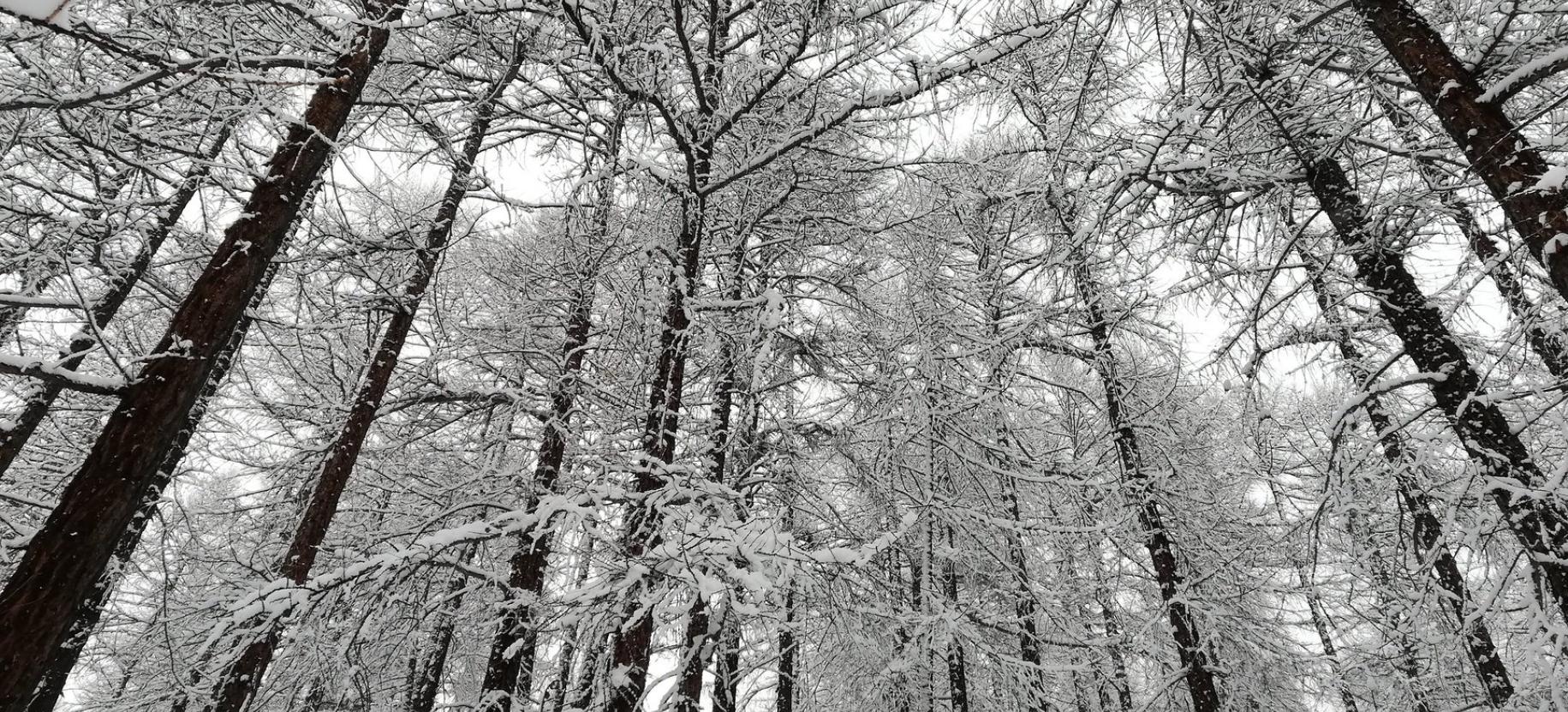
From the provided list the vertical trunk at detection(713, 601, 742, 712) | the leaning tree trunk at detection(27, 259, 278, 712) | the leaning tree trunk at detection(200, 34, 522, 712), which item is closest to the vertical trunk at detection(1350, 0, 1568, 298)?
the vertical trunk at detection(713, 601, 742, 712)

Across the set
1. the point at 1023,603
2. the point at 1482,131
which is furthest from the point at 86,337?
the point at 1482,131

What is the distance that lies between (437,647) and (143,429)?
6201mm

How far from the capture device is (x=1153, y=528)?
707cm

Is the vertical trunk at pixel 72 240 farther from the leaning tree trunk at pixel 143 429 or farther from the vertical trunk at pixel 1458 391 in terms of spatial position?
the vertical trunk at pixel 1458 391

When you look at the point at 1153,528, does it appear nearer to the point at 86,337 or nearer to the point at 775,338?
the point at 775,338

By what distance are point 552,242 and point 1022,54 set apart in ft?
20.2

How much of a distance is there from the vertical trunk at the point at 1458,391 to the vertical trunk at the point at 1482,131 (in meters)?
0.62

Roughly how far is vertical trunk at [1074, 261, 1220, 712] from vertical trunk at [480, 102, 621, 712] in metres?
4.28

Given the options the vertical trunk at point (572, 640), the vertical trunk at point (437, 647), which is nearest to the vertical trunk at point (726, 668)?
the vertical trunk at point (572, 640)

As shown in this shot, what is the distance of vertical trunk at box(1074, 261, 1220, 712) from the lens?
6.57 metres

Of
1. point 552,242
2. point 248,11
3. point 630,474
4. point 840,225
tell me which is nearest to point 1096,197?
point 840,225

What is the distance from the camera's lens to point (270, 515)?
6.59m

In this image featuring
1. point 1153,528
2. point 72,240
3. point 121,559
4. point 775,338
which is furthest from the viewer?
point 1153,528

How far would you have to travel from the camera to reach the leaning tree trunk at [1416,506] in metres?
3.48
